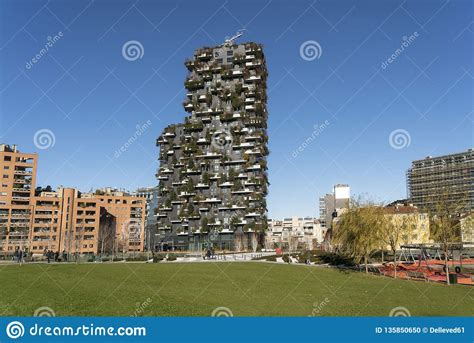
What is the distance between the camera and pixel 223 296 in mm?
23016

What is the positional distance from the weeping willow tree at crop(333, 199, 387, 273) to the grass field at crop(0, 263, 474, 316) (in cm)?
882

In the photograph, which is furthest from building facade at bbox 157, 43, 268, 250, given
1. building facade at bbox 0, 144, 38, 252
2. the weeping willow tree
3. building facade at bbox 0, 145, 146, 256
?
the weeping willow tree

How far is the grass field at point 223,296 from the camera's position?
1897 centimetres

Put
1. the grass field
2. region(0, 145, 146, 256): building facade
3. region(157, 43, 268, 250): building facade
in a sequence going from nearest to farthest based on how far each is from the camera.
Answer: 1. the grass field
2. region(157, 43, 268, 250): building facade
3. region(0, 145, 146, 256): building facade

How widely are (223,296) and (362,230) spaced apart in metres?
24.9

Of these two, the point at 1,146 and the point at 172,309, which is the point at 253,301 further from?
the point at 1,146

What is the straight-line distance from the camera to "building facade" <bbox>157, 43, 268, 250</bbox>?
105 meters

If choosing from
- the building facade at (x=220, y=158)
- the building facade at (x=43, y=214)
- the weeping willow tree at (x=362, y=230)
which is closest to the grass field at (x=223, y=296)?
the weeping willow tree at (x=362, y=230)

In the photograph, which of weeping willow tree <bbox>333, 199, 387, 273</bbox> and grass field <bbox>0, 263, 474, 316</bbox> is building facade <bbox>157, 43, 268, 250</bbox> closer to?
weeping willow tree <bbox>333, 199, 387, 273</bbox>

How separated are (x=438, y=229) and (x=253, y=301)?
2584 cm

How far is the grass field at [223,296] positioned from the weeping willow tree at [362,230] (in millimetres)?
8820

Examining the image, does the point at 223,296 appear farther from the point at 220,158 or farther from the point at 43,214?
the point at 43,214

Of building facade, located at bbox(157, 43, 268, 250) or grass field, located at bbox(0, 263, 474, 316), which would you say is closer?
A: grass field, located at bbox(0, 263, 474, 316)

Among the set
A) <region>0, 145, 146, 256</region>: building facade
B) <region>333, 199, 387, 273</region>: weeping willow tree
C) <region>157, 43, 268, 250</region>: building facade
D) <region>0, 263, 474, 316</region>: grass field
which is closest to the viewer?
<region>0, 263, 474, 316</region>: grass field
